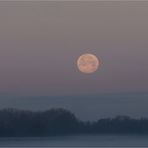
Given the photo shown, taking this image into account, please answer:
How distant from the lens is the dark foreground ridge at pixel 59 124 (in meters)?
4.54

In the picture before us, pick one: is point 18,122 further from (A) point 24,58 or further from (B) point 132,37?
(B) point 132,37

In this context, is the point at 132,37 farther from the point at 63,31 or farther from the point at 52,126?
the point at 52,126

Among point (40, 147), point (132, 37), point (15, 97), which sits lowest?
point (40, 147)

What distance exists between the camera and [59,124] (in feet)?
15.0

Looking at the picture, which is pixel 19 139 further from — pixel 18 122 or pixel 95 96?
pixel 95 96

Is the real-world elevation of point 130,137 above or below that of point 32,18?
below

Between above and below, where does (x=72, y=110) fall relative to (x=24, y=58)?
below

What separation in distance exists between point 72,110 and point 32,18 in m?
0.66

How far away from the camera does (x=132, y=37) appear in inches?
182

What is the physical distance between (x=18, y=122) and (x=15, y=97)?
17 cm

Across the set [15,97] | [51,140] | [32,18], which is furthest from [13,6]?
[51,140]

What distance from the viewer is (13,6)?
466cm

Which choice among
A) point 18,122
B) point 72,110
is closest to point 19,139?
point 18,122

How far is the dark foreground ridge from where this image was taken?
454 centimetres
